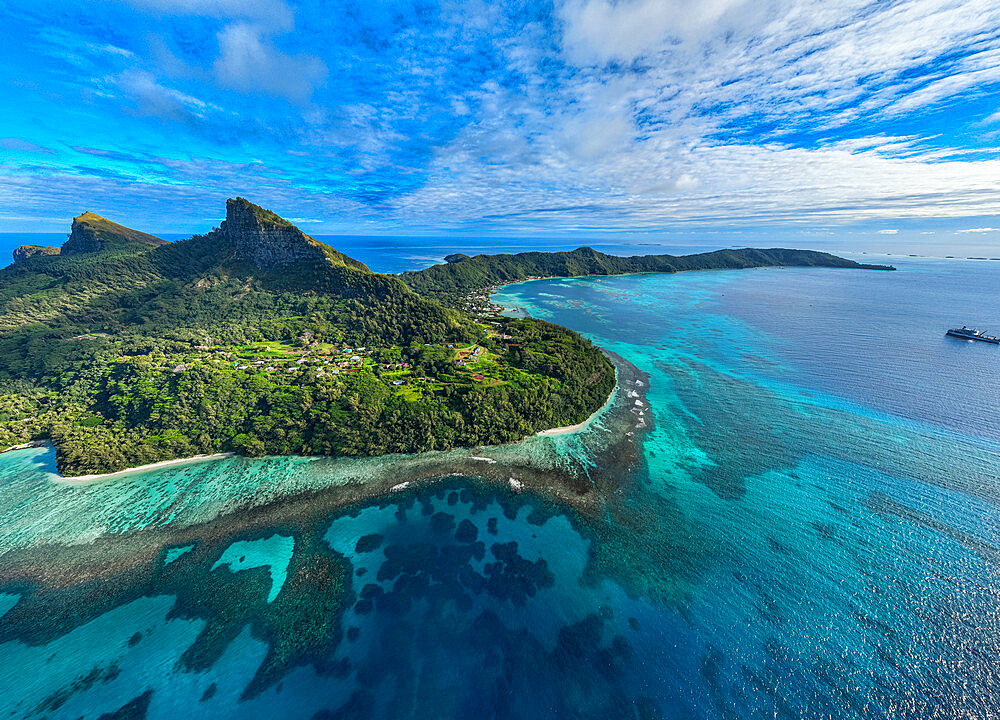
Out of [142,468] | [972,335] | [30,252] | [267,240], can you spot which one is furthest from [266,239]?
[972,335]

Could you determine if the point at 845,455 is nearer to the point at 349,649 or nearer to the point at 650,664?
the point at 650,664

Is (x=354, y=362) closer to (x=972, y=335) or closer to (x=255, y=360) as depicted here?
(x=255, y=360)

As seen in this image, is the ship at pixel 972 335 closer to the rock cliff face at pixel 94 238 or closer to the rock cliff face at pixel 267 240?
the rock cliff face at pixel 267 240

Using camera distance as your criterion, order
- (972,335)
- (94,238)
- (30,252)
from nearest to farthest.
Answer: (972,335), (94,238), (30,252)

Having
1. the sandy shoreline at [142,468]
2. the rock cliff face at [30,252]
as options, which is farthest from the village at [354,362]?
the rock cliff face at [30,252]

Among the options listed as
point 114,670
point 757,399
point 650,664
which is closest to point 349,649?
point 114,670

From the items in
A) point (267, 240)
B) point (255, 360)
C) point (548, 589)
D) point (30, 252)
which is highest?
point (30, 252)
